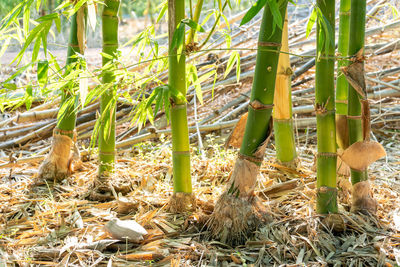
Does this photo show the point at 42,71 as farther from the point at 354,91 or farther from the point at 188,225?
the point at 354,91

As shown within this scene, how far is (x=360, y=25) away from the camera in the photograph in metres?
1.10

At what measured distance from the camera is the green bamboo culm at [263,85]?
104 cm

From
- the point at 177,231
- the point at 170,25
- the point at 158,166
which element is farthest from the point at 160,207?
the point at 170,25

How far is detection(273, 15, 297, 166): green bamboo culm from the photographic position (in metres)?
1.51

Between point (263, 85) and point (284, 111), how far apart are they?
0.46m

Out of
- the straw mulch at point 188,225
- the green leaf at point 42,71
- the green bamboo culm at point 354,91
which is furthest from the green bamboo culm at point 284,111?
the green leaf at point 42,71

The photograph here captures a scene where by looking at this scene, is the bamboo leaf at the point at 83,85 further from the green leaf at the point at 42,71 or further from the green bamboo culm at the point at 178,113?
the green bamboo culm at the point at 178,113

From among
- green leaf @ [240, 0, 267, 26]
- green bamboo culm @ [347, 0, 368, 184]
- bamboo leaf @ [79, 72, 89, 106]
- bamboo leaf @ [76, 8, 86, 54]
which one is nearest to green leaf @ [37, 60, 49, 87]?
bamboo leaf @ [79, 72, 89, 106]

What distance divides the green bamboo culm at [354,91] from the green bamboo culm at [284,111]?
1.21 feet

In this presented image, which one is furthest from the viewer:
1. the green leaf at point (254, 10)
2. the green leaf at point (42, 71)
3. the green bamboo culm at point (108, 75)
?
the green bamboo culm at point (108, 75)

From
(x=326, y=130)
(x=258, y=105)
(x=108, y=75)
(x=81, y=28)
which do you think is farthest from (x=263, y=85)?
(x=81, y=28)

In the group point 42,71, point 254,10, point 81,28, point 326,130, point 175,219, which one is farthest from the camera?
point 81,28

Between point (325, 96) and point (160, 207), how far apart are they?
608mm

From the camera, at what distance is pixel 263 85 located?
107cm
